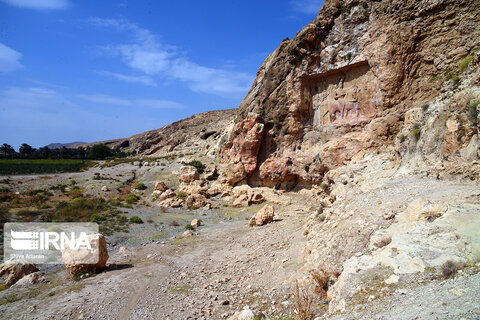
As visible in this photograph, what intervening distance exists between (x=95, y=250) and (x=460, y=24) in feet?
65.3

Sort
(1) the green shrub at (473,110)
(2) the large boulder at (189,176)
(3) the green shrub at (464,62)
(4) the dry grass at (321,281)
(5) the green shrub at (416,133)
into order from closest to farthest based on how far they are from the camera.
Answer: (4) the dry grass at (321,281), (1) the green shrub at (473,110), (5) the green shrub at (416,133), (3) the green shrub at (464,62), (2) the large boulder at (189,176)

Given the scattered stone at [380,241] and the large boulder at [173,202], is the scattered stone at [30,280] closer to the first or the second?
the scattered stone at [380,241]

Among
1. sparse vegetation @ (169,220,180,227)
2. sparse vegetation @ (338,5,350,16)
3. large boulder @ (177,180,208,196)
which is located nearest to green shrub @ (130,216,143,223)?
sparse vegetation @ (169,220,180,227)

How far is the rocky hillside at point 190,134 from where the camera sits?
5356cm

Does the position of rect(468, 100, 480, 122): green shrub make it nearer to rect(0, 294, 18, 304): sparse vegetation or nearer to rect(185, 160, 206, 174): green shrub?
rect(0, 294, 18, 304): sparse vegetation

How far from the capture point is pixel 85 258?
431 inches

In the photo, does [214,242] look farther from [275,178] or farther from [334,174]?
[275,178]

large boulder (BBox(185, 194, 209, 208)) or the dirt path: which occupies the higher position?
large boulder (BBox(185, 194, 209, 208))

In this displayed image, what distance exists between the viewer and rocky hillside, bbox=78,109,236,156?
5356 cm

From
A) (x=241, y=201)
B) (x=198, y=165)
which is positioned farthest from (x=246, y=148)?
(x=198, y=165)

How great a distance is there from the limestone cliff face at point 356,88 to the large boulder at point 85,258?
12.5 m

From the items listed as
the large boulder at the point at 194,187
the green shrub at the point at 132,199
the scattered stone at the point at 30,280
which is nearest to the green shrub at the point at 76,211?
the green shrub at the point at 132,199

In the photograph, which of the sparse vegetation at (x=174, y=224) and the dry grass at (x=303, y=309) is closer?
the dry grass at (x=303, y=309)

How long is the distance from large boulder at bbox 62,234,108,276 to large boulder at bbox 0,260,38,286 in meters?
1.76
